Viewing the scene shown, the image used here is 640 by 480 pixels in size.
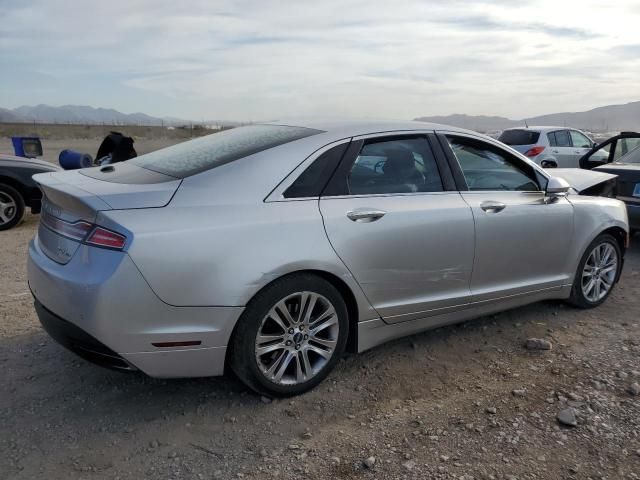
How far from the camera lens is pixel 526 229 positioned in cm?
404

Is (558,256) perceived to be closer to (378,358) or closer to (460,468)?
(378,358)

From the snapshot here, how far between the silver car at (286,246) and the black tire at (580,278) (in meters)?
0.48

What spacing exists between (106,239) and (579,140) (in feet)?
45.9

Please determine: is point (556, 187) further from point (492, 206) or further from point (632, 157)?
point (632, 157)

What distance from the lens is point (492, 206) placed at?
385 cm

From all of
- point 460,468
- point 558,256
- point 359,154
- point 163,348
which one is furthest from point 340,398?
point 558,256

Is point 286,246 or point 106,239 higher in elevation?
point 106,239

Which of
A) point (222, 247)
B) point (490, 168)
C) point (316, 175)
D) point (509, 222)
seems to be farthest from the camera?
point (490, 168)

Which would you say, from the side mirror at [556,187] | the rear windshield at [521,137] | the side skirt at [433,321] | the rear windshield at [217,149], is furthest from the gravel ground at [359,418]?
the rear windshield at [521,137]

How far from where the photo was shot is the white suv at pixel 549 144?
43.8 feet

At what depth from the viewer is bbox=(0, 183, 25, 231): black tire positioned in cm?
759

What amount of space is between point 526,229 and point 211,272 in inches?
94.1

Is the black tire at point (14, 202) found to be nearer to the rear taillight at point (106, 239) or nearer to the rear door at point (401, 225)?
the rear taillight at point (106, 239)

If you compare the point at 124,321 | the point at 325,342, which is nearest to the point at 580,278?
the point at 325,342
